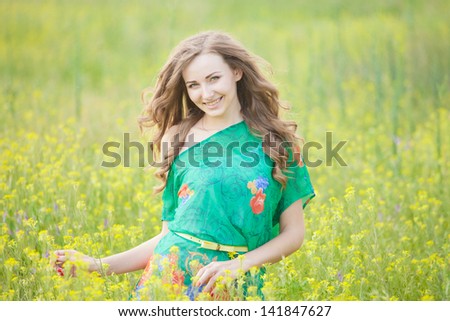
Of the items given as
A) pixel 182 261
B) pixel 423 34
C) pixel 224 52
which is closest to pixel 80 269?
pixel 182 261

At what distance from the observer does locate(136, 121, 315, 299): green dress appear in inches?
108

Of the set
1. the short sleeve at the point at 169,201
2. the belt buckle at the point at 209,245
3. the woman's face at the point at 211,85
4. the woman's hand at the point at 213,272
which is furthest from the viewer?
the short sleeve at the point at 169,201

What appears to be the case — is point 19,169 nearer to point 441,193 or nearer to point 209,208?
point 209,208

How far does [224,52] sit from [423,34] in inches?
199

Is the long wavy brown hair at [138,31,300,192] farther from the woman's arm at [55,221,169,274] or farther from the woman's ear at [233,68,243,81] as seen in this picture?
the woman's arm at [55,221,169,274]

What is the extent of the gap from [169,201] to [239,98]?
521 millimetres

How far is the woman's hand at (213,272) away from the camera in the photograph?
257 cm

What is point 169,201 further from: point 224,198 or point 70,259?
point 70,259

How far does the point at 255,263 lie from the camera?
272cm

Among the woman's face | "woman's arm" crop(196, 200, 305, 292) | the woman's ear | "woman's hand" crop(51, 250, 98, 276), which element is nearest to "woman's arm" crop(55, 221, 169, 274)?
"woman's hand" crop(51, 250, 98, 276)

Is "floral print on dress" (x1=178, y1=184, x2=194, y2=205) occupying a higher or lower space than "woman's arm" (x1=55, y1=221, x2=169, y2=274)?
higher

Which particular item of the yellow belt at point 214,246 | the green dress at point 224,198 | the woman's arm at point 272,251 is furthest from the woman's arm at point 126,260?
the woman's arm at point 272,251

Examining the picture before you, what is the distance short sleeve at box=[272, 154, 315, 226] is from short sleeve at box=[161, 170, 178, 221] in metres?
0.41

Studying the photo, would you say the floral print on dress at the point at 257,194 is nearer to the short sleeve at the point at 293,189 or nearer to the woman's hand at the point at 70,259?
the short sleeve at the point at 293,189
